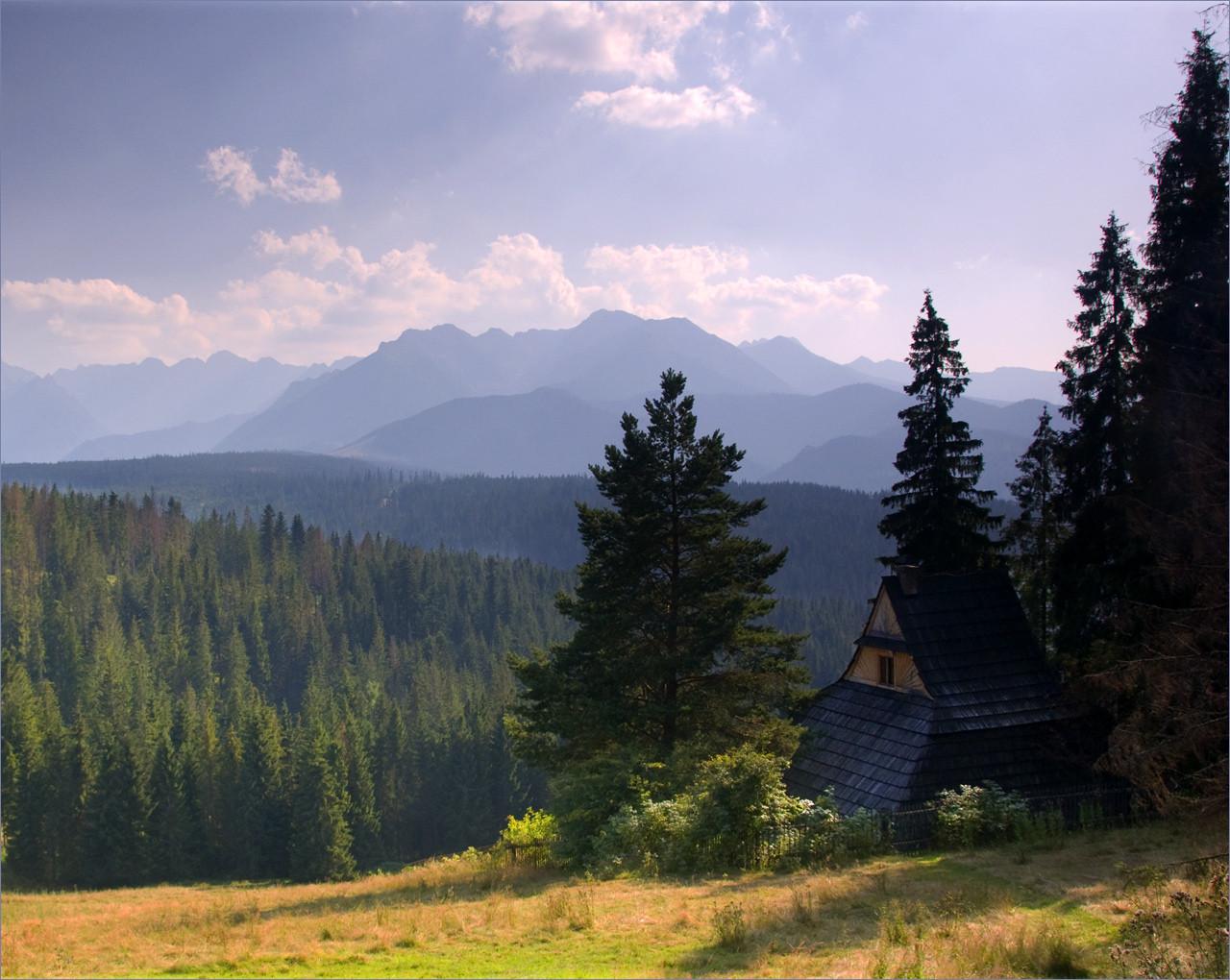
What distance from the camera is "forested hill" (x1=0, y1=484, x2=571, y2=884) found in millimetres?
65438

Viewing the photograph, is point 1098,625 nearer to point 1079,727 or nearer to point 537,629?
point 1079,727

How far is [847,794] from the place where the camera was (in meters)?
21.4

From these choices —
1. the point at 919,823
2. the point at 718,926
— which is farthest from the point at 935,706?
the point at 718,926

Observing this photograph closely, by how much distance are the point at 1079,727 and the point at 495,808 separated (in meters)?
63.5

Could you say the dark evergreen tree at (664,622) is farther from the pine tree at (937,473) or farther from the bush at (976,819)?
the pine tree at (937,473)

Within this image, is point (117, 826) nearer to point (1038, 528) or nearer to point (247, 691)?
point (247, 691)

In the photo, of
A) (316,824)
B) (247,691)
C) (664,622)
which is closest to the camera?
(664,622)

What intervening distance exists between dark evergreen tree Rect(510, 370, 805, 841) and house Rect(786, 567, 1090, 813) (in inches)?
96.4

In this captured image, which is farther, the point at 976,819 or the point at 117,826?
the point at 117,826

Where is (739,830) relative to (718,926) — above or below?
below

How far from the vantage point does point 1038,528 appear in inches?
1071

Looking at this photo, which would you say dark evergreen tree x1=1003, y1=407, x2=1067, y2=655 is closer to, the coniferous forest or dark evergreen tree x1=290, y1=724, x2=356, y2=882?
the coniferous forest

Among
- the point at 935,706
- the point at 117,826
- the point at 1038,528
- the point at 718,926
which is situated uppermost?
the point at 1038,528

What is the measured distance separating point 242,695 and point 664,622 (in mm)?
90686
